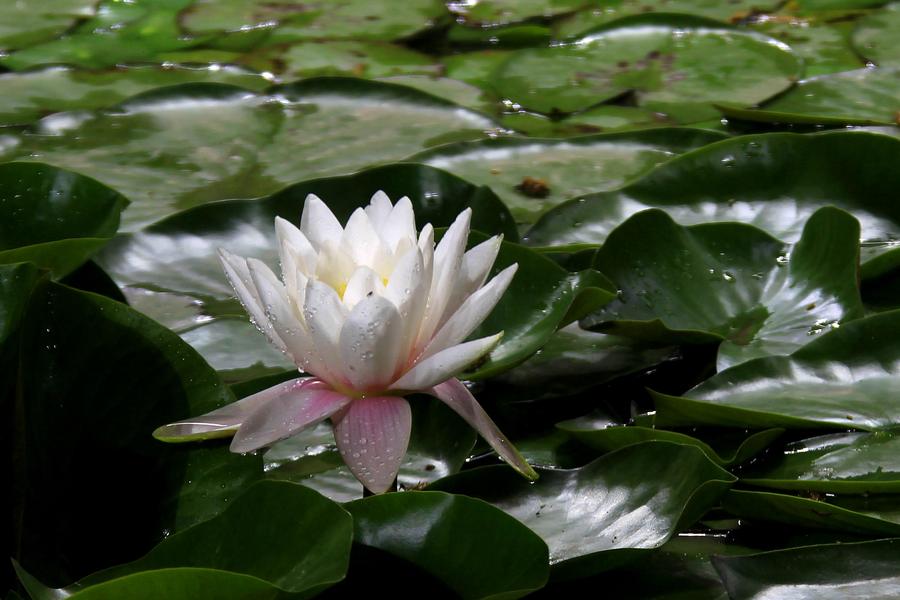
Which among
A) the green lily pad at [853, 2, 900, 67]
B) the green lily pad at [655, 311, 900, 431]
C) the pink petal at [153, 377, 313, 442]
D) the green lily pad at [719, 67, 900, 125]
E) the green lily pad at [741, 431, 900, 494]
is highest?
the pink petal at [153, 377, 313, 442]

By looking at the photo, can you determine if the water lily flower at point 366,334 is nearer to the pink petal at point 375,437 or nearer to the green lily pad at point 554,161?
the pink petal at point 375,437

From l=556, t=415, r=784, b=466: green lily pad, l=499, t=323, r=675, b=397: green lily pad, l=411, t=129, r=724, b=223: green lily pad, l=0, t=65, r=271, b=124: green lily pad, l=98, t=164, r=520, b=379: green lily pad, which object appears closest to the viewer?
l=556, t=415, r=784, b=466: green lily pad

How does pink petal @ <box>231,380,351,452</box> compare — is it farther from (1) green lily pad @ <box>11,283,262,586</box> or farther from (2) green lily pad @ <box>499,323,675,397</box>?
(2) green lily pad @ <box>499,323,675,397</box>

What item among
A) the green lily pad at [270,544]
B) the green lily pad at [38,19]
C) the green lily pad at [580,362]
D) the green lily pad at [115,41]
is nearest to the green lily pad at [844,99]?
the green lily pad at [580,362]

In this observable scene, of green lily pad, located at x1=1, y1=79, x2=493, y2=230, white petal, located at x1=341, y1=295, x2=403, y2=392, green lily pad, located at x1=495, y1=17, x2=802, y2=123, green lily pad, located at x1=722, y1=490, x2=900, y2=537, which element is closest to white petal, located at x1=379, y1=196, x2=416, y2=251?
white petal, located at x1=341, y1=295, x2=403, y2=392

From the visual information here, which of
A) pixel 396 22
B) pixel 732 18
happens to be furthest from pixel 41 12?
pixel 732 18

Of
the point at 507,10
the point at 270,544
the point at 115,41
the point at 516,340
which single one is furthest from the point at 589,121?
the point at 270,544
